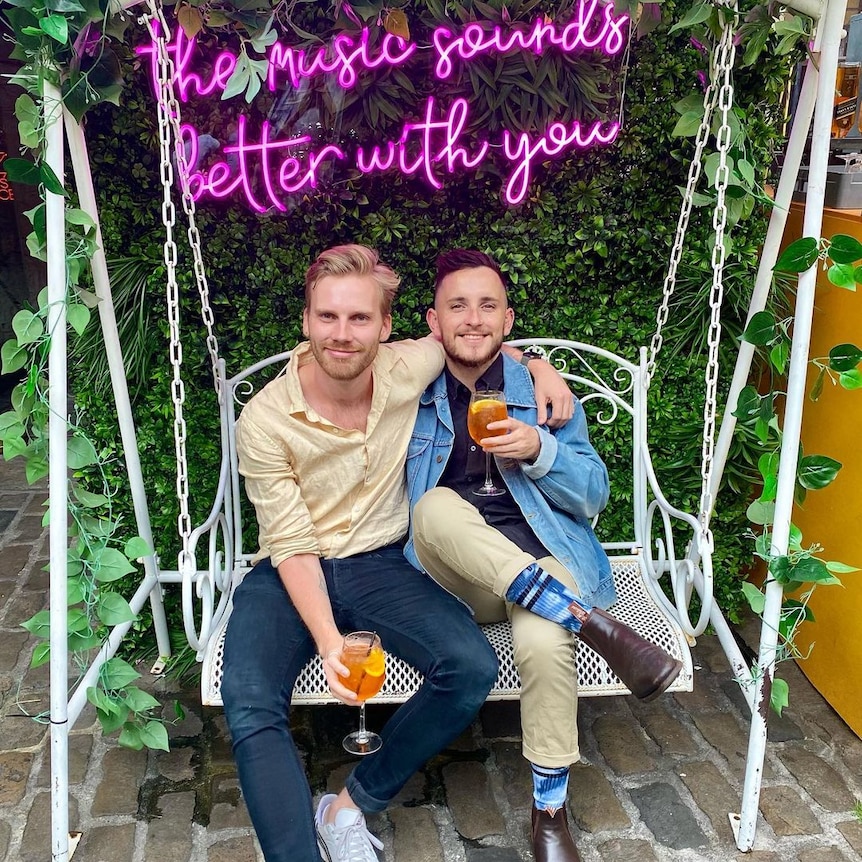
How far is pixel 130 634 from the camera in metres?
3.35

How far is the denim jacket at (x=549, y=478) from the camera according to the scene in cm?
258

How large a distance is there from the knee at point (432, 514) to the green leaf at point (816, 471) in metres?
1.02

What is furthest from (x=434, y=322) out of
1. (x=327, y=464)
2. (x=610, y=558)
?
(x=610, y=558)

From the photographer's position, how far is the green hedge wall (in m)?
3.10

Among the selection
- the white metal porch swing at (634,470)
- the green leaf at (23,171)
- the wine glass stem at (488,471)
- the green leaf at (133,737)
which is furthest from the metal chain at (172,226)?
the wine glass stem at (488,471)

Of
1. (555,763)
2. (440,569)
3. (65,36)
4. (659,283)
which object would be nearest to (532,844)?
(555,763)

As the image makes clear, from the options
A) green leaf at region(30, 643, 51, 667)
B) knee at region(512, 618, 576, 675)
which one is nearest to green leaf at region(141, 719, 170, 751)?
green leaf at region(30, 643, 51, 667)

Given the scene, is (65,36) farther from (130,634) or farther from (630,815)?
(630,815)

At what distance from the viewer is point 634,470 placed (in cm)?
314

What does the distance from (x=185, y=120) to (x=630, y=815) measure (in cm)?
289

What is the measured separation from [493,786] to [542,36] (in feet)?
8.57

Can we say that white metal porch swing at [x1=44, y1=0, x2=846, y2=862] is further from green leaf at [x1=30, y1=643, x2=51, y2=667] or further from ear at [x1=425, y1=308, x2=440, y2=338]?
ear at [x1=425, y1=308, x2=440, y2=338]

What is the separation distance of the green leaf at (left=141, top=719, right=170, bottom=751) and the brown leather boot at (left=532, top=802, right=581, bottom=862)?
1139 mm

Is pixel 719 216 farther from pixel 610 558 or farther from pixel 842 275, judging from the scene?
pixel 610 558
